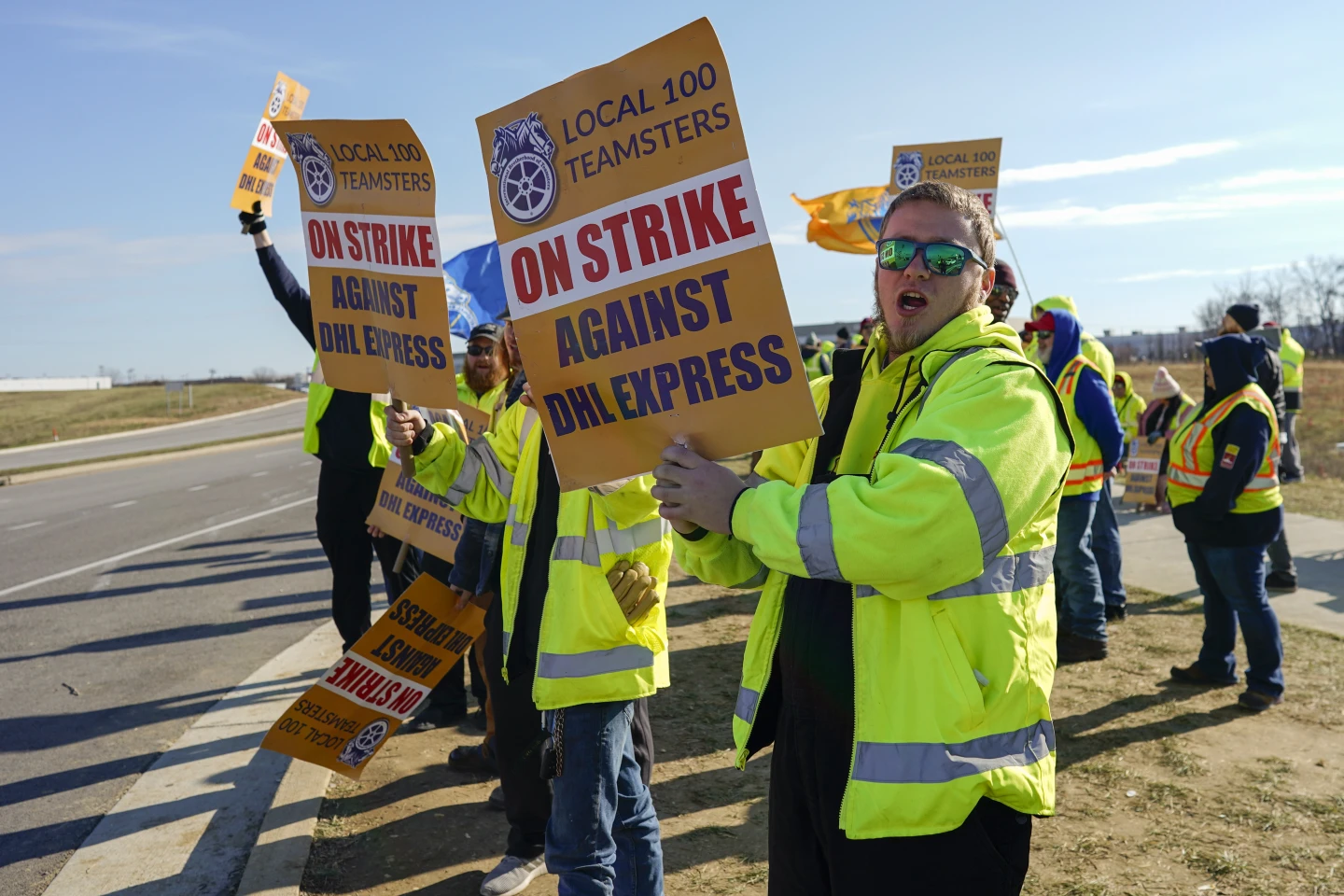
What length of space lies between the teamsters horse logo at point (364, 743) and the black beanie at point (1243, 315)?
228 inches

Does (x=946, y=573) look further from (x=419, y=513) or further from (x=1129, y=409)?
(x=1129, y=409)

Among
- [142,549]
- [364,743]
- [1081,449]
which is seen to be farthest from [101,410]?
[1081,449]

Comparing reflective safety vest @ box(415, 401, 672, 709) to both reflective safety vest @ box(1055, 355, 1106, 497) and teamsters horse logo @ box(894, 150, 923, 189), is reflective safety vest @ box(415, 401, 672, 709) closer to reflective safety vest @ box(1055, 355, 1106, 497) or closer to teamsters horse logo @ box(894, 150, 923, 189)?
reflective safety vest @ box(1055, 355, 1106, 497)

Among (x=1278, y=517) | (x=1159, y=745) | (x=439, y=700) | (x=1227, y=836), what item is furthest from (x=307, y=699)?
(x=1278, y=517)

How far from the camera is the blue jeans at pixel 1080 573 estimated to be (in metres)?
6.63

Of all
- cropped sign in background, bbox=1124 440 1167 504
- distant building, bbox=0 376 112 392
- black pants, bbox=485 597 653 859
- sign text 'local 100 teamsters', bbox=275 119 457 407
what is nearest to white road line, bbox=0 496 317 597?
sign text 'local 100 teamsters', bbox=275 119 457 407

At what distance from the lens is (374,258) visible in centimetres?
359

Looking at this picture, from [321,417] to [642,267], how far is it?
407 centimetres

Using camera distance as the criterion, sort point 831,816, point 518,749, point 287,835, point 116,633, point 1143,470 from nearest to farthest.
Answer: point 831,816 < point 518,749 < point 287,835 < point 116,633 < point 1143,470

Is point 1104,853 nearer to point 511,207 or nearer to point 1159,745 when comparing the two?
point 1159,745

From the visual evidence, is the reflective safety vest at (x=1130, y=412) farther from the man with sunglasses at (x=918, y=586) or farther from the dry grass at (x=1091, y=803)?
the man with sunglasses at (x=918, y=586)

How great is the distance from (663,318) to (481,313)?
7.18 metres

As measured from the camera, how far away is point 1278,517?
5.88 meters

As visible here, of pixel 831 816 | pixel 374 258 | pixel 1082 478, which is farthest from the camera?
pixel 1082 478
